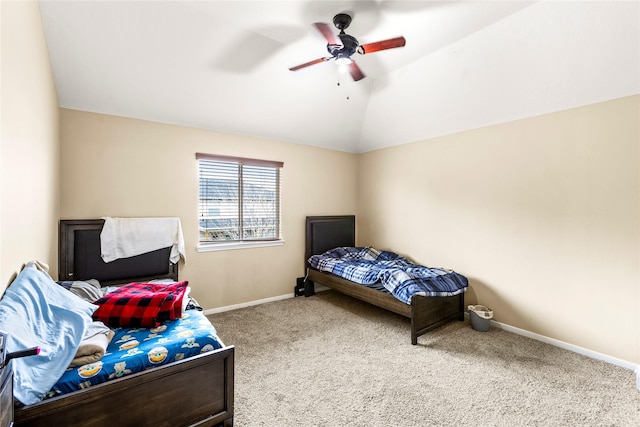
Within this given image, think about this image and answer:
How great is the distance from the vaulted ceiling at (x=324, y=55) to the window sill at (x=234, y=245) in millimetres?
1434

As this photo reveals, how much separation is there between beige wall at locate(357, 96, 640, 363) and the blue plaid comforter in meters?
0.38

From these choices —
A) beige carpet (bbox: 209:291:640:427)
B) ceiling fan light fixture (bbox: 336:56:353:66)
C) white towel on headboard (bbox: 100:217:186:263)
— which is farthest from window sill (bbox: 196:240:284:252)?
ceiling fan light fixture (bbox: 336:56:353:66)

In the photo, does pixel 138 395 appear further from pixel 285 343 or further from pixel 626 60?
pixel 626 60

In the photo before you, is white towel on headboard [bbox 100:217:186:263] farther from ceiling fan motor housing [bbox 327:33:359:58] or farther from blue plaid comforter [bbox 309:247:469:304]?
ceiling fan motor housing [bbox 327:33:359:58]

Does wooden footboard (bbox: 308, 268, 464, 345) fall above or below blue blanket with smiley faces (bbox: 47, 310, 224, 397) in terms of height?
below

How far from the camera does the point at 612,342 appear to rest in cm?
248

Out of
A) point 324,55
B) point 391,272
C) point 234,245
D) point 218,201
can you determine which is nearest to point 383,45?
point 324,55

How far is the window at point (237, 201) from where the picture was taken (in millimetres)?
3598

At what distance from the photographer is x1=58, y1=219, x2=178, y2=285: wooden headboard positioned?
9.14 ft

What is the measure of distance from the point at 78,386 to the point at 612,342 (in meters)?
3.75

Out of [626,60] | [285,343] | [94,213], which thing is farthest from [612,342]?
[94,213]

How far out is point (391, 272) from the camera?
319 cm

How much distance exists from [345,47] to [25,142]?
2091 millimetres

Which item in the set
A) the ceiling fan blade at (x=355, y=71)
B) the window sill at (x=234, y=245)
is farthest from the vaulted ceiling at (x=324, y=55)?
the window sill at (x=234, y=245)
